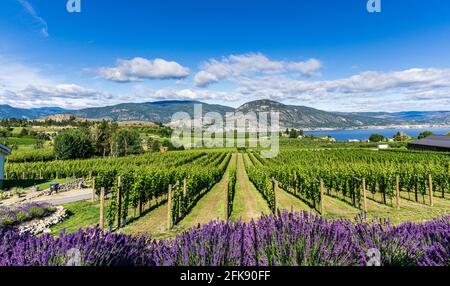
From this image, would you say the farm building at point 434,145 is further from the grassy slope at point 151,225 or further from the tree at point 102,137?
the tree at point 102,137

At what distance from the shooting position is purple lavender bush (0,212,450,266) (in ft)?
6.07

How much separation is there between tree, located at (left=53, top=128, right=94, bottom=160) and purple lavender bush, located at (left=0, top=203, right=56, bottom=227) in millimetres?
39077

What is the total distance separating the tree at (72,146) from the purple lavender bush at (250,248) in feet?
157

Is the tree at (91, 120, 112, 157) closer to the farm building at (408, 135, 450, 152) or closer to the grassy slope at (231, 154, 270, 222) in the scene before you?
the grassy slope at (231, 154, 270, 222)

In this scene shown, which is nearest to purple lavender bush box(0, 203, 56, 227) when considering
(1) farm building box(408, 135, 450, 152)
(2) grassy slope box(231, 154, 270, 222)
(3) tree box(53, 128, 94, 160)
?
(2) grassy slope box(231, 154, 270, 222)

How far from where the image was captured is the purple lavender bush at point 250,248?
185 centimetres

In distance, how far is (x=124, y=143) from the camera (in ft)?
186

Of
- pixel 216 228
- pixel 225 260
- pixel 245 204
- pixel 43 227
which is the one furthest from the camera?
pixel 245 204

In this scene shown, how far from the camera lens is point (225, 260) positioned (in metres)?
1.95

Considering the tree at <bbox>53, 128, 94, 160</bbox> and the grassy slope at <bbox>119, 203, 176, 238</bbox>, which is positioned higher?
the tree at <bbox>53, 128, 94, 160</bbox>
